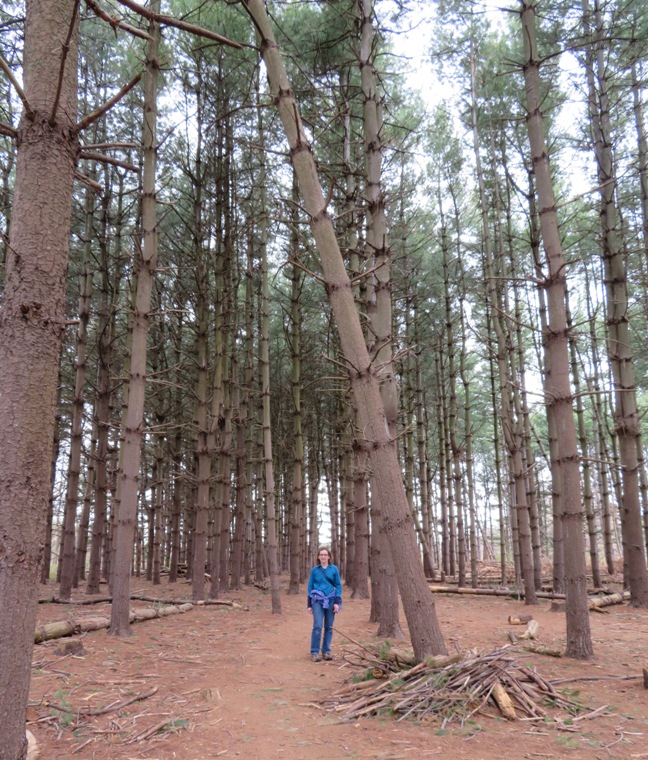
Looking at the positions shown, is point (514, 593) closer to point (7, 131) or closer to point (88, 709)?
point (88, 709)

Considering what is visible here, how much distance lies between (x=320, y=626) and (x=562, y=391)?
3998mm

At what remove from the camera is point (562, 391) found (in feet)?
19.7

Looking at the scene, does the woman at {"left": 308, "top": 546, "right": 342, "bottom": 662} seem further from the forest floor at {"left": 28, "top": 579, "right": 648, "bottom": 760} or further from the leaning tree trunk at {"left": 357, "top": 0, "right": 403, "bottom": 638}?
the leaning tree trunk at {"left": 357, "top": 0, "right": 403, "bottom": 638}

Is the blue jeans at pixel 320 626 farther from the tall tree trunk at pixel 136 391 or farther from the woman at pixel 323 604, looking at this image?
the tall tree trunk at pixel 136 391

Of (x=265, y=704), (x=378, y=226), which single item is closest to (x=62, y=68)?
(x=265, y=704)

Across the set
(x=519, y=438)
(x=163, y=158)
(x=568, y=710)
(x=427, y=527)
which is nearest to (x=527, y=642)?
(x=568, y=710)

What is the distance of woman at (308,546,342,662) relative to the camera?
6.54 m

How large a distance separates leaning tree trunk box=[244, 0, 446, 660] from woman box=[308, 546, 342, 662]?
200 centimetres

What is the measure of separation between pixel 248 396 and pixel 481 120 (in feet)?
29.8

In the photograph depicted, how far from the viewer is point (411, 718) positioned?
4.03m

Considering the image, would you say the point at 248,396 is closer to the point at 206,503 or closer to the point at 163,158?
the point at 206,503

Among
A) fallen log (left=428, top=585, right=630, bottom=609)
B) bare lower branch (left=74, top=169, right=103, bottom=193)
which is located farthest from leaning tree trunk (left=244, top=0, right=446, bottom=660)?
fallen log (left=428, top=585, right=630, bottom=609)

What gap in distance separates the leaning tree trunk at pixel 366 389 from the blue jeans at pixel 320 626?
210cm

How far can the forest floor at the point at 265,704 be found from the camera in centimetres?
357
